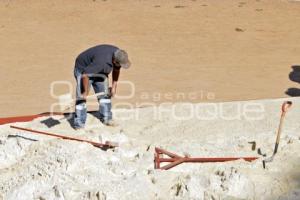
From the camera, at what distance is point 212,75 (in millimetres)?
11297

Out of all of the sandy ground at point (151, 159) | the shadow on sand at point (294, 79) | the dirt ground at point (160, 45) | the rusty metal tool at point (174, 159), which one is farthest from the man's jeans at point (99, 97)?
the shadow on sand at point (294, 79)

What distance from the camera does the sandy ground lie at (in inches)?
213

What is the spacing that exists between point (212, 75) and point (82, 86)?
476 cm

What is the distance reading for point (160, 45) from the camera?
13.7 metres

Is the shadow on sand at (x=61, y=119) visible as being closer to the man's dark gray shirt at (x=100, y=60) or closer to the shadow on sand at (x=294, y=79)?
the man's dark gray shirt at (x=100, y=60)

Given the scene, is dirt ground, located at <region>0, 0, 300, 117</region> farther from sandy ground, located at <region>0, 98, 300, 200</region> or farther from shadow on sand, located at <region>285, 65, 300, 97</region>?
sandy ground, located at <region>0, 98, 300, 200</region>

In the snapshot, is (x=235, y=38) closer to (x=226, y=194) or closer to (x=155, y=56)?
(x=155, y=56)

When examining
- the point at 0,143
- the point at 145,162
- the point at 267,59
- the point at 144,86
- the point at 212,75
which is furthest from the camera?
the point at 267,59

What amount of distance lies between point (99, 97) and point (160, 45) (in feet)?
21.5

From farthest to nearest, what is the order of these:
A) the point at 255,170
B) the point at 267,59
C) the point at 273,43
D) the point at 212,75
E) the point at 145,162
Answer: the point at 273,43 < the point at 267,59 < the point at 212,75 < the point at 145,162 < the point at 255,170

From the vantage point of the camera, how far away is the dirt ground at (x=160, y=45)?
1034cm

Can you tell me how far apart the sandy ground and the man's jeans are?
132 millimetres

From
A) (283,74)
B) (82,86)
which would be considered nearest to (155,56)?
(283,74)

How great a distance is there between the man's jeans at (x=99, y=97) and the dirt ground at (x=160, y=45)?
2.03 metres
